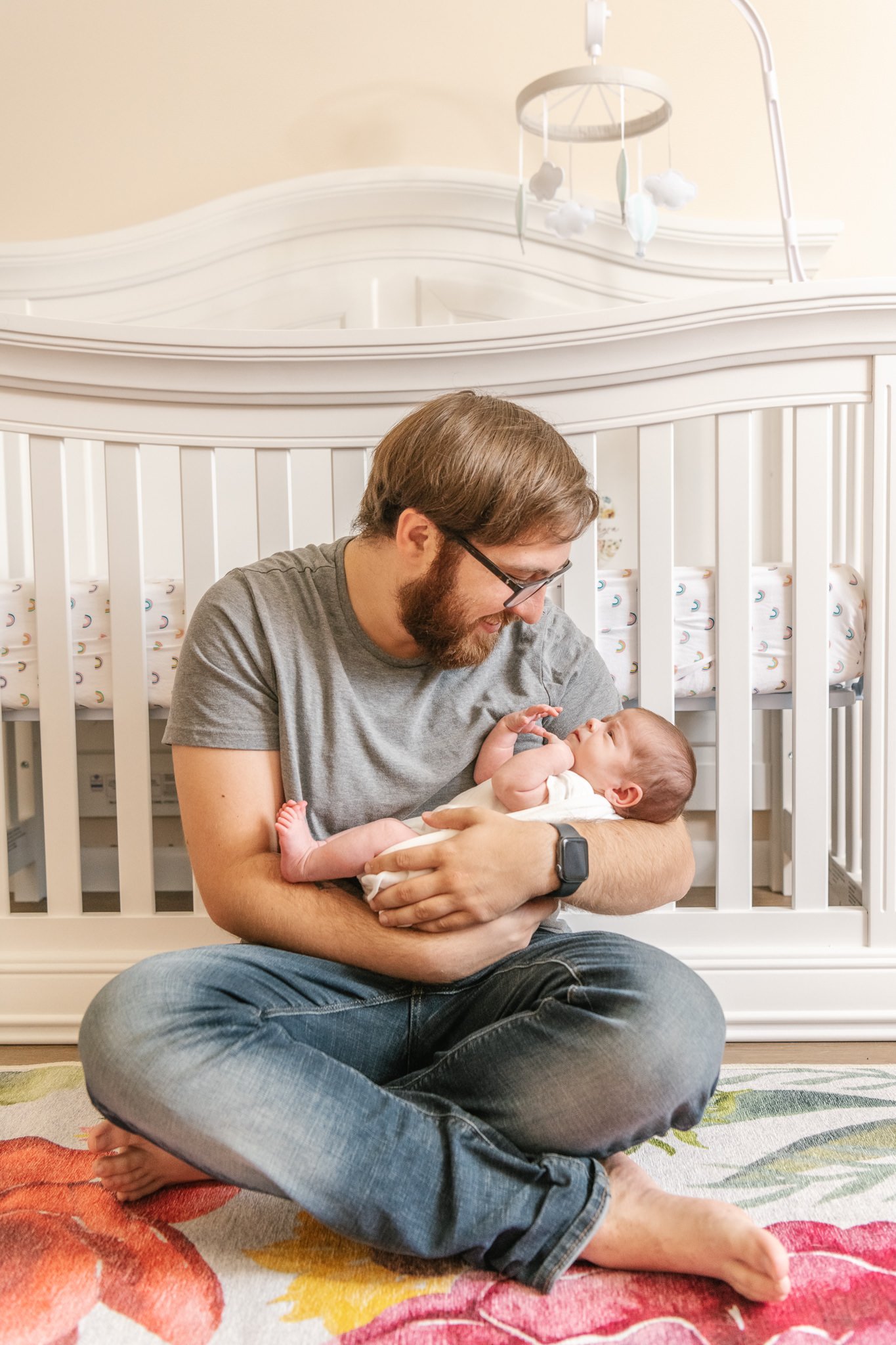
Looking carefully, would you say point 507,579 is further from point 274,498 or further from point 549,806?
point 274,498

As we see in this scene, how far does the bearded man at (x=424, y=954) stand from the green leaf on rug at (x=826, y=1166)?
0.17m

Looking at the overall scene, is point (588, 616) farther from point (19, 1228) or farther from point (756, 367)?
point (19, 1228)

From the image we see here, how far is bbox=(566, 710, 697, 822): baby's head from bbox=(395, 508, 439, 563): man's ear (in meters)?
0.27

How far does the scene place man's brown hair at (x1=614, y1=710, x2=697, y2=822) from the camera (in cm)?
107

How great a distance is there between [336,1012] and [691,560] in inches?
58.1

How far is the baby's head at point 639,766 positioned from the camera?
3.51 feet

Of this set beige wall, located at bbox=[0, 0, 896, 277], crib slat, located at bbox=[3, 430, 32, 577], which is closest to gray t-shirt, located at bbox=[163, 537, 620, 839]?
crib slat, located at bbox=[3, 430, 32, 577]

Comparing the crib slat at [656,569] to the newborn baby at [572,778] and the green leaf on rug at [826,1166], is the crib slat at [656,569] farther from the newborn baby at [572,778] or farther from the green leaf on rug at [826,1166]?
the green leaf on rug at [826,1166]

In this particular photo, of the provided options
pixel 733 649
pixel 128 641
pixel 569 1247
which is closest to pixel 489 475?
pixel 733 649

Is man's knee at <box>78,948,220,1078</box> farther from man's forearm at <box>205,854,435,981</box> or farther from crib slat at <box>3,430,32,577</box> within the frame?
crib slat at <box>3,430,32,577</box>

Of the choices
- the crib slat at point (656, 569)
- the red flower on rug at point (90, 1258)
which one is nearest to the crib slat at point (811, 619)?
the crib slat at point (656, 569)

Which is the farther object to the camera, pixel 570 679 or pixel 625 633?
pixel 625 633

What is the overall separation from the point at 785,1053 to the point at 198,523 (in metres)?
1.03

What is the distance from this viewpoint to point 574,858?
0.96 m
